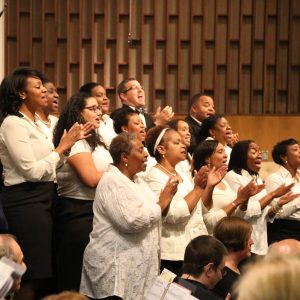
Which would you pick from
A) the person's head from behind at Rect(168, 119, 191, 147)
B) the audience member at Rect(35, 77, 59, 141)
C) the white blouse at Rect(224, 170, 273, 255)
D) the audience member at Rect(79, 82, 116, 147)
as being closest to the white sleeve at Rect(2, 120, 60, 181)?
the audience member at Rect(35, 77, 59, 141)

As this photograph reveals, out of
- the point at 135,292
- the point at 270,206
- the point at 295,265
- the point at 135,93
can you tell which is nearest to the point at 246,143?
the point at 270,206

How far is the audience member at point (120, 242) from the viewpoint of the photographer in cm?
341

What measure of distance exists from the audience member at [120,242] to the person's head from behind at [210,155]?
86 centimetres

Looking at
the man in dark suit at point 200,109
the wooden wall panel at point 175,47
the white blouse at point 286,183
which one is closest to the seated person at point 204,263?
the white blouse at point 286,183

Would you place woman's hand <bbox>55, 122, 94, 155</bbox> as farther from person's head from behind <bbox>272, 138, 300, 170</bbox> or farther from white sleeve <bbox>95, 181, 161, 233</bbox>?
person's head from behind <bbox>272, 138, 300, 170</bbox>

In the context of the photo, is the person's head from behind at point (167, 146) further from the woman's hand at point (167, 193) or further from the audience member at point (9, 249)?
the audience member at point (9, 249)

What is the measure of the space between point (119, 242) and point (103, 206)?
7.2 inches

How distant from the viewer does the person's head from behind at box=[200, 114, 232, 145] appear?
4910mm

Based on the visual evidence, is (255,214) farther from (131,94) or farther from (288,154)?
(131,94)

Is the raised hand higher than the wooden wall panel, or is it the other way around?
the wooden wall panel

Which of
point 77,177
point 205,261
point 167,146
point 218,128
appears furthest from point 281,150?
point 205,261

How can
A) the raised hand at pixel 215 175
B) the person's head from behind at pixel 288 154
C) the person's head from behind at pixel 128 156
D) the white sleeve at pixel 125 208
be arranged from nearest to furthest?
the white sleeve at pixel 125 208 → the person's head from behind at pixel 128 156 → the raised hand at pixel 215 175 → the person's head from behind at pixel 288 154

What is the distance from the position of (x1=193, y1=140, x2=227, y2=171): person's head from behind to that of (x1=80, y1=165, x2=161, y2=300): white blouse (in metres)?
0.90

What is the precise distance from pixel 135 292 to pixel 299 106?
16.2ft
